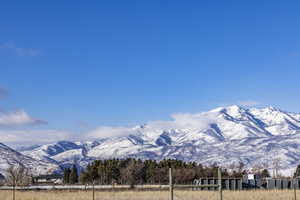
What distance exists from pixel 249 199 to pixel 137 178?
65.9 m

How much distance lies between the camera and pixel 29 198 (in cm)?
3619

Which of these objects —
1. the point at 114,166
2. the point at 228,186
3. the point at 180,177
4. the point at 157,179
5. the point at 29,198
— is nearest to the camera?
the point at 29,198

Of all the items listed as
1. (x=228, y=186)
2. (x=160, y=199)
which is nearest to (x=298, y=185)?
(x=228, y=186)

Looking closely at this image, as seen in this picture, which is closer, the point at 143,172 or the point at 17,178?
the point at 143,172

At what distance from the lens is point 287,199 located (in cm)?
3656

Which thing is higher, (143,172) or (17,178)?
(143,172)

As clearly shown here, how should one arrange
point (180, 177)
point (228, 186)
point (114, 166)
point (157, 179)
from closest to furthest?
point (228, 186)
point (180, 177)
point (157, 179)
point (114, 166)

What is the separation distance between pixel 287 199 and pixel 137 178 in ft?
218

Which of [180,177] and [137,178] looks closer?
[180,177]

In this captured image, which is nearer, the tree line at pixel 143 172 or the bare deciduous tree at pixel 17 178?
the tree line at pixel 143 172

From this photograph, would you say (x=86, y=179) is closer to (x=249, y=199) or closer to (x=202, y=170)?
(x=202, y=170)

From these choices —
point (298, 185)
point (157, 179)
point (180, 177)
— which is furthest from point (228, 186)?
point (157, 179)

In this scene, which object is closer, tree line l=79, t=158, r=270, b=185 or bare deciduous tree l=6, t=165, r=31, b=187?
tree line l=79, t=158, r=270, b=185

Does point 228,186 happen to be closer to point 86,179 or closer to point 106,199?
point 106,199
